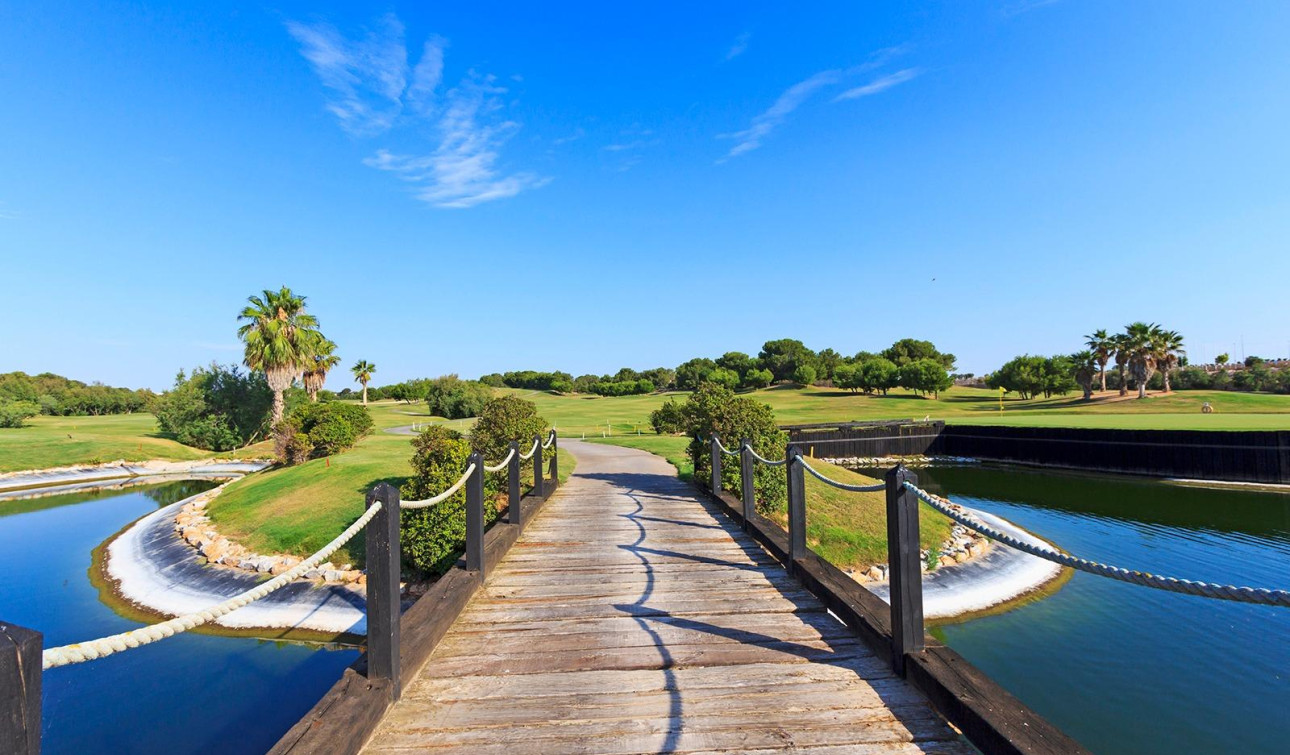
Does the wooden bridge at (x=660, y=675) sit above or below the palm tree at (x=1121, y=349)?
below

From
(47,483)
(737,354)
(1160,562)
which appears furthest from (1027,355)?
(47,483)

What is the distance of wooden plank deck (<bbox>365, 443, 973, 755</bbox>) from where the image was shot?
9.96 ft

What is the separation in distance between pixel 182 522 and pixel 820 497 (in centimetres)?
1687

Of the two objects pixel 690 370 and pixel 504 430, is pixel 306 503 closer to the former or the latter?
pixel 504 430

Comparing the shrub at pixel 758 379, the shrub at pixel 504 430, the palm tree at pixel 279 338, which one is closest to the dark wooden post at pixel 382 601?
the shrub at pixel 504 430

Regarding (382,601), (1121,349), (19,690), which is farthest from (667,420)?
(1121,349)

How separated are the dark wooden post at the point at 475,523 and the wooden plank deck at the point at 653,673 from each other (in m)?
0.32

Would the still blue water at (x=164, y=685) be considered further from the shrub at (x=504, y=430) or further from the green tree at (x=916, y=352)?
the green tree at (x=916, y=352)

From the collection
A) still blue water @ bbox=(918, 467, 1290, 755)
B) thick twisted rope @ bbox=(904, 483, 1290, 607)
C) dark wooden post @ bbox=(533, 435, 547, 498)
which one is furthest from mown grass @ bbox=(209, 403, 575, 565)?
thick twisted rope @ bbox=(904, 483, 1290, 607)

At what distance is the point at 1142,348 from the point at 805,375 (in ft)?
130

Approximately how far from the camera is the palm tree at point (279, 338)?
30.2 meters

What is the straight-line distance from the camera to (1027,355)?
6644 centimetres

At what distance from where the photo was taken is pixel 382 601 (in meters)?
3.41

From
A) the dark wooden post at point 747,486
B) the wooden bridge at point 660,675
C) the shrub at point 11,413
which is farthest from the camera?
the shrub at point 11,413
